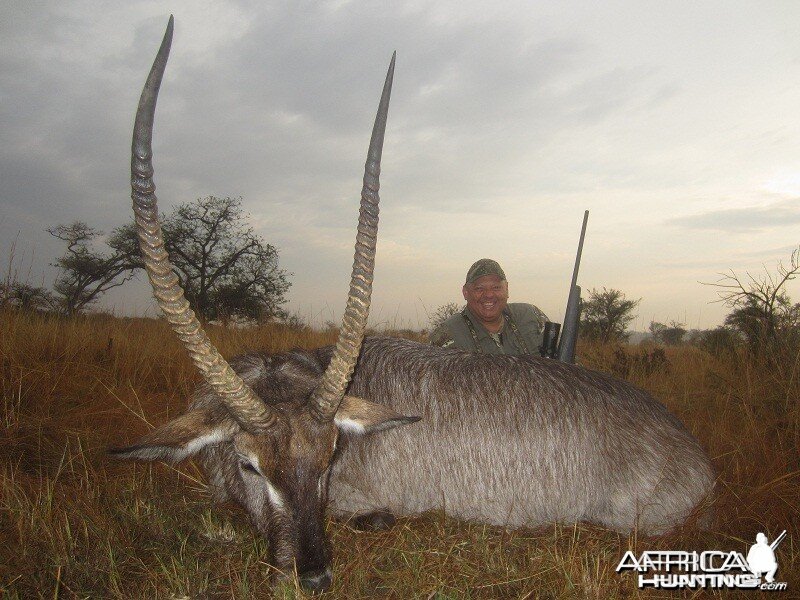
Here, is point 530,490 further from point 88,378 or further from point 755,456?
point 88,378

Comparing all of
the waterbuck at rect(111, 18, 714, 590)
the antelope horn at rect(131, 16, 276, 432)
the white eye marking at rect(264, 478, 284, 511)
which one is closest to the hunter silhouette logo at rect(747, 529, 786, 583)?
the waterbuck at rect(111, 18, 714, 590)

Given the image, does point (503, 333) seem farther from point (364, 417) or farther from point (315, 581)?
point (315, 581)

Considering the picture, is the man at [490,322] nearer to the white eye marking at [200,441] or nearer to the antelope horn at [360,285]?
the antelope horn at [360,285]

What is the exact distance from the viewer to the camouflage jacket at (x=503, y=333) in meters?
7.11

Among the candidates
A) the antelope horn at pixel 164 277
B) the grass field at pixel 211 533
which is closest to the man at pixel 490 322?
the grass field at pixel 211 533

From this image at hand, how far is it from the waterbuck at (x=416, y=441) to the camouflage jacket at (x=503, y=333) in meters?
2.86

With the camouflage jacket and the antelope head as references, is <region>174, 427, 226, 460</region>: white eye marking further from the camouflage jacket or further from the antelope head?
the camouflage jacket

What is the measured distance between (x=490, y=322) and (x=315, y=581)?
4.86m

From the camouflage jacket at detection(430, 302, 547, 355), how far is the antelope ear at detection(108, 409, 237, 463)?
4128mm

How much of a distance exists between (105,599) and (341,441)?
4.87 ft

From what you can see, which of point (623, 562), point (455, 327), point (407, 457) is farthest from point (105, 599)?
point (455, 327)

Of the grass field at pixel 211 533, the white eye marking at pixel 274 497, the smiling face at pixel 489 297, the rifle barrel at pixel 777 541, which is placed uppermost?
the smiling face at pixel 489 297

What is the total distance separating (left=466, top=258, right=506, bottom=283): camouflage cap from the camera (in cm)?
698

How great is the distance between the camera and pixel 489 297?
698cm
